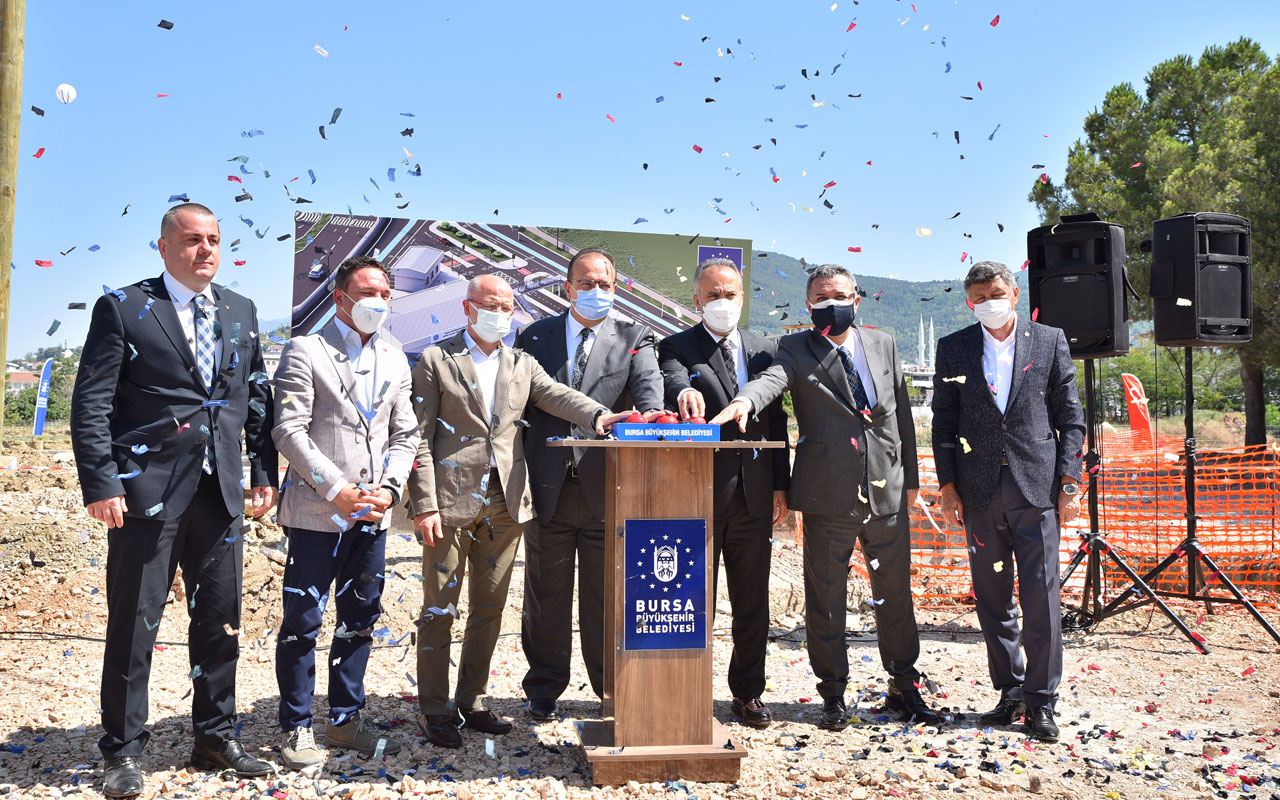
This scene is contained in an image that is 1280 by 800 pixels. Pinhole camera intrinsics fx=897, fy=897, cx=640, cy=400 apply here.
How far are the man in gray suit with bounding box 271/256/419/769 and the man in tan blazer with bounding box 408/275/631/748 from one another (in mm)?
167

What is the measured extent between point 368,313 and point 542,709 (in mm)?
2063

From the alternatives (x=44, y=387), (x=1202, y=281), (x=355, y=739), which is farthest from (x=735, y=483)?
(x=1202, y=281)

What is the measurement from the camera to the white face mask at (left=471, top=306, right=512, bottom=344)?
160 inches

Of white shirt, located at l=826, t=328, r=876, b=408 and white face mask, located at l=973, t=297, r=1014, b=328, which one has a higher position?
white face mask, located at l=973, t=297, r=1014, b=328

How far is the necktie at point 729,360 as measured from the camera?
4.41m

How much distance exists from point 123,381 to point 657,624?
2252 mm

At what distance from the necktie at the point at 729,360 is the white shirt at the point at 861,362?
1.60 feet

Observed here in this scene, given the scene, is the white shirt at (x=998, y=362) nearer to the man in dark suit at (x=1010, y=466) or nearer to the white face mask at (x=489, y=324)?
the man in dark suit at (x=1010, y=466)

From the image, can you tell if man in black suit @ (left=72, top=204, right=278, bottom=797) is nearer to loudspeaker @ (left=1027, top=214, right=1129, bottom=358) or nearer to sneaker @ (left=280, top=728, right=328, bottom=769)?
sneaker @ (left=280, top=728, right=328, bottom=769)

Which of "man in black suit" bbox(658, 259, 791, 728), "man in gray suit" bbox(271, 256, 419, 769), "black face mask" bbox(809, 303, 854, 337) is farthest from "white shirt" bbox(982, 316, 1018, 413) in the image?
"man in gray suit" bbox(271, 256, 419, 769)

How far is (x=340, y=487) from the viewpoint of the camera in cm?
356

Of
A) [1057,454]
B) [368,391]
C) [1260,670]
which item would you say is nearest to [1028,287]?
[1057,454]

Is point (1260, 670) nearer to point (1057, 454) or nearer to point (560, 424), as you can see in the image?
point (1057, 454)

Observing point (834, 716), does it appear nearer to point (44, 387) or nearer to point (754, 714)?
point (754, 714)
